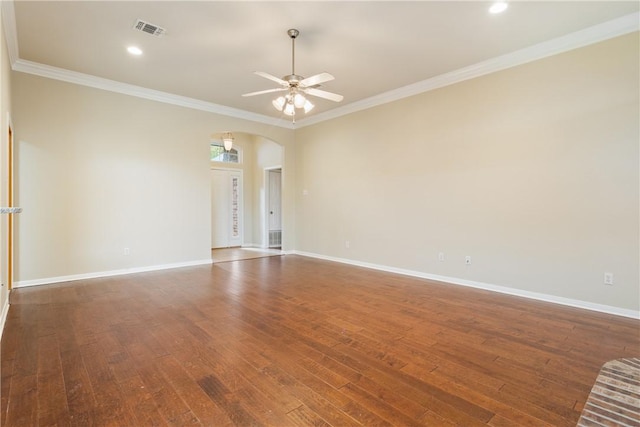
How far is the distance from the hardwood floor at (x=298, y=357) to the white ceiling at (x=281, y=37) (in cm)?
312

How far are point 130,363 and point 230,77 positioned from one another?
4.02 meters

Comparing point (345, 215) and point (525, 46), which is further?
point (345, 215)

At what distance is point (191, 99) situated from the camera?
5684 mm

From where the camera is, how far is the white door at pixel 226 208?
8414mm

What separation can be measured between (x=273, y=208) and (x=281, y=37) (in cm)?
565

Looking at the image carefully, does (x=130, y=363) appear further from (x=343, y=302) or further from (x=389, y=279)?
(x=389, y=279)

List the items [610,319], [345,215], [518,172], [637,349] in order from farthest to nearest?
[345,215]
[518,172]
[610,319]
[637,349]

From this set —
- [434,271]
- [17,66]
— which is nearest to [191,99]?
[17,66]

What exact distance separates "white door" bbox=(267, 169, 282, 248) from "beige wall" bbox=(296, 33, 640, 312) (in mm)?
3296

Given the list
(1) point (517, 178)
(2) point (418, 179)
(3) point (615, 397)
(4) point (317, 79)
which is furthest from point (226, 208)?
(3) point (615, 397)

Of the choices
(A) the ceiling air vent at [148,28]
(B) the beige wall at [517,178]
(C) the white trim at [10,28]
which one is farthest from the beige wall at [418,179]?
(A) the ceiling air vent at [148,28]

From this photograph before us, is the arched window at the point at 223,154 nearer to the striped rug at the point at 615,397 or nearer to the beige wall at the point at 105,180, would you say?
the beige wall at the point at 105,180

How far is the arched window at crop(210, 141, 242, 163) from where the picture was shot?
27.4 ft

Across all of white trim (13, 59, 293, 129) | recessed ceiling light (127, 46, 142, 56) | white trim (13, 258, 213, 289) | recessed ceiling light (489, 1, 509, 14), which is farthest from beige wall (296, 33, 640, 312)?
recessed ceiling light (127, 46, 142, 56)
